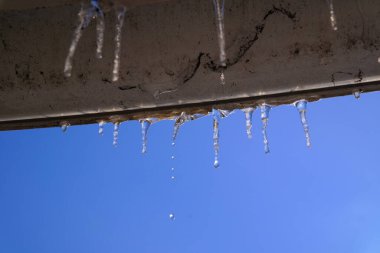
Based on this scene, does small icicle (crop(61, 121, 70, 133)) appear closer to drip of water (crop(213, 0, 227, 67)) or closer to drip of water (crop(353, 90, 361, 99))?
drip of water (crop(213, 0, 227, 67))

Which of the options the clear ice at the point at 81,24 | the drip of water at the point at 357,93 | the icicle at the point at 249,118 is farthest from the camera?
the icicle at the point at 249,118

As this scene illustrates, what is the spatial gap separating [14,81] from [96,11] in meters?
0.46

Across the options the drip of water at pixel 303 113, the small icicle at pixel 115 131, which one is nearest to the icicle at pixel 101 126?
the small icicle at pixel 115 131

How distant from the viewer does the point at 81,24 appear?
1.67m

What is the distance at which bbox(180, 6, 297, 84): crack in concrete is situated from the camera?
5.41 ft

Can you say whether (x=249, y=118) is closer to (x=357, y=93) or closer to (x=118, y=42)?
(x=357, y=93)

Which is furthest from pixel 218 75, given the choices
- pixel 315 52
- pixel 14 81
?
pixel 14 81

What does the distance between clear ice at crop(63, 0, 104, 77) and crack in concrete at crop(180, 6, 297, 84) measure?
40 centimetres

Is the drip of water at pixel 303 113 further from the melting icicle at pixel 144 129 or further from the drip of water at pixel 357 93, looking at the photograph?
→ the melting icicle at pixel 144 129

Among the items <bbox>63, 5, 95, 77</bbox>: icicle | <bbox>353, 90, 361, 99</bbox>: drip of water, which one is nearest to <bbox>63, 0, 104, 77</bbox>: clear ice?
<bbox>63, 5, 95, 77</bbox>: icicle

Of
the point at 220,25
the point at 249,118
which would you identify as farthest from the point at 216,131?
the point at 220,25

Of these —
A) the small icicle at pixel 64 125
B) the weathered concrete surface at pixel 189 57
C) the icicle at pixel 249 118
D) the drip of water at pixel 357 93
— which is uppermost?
the weathered concrete surface at pixel 189 57

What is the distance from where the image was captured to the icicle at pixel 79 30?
162cm

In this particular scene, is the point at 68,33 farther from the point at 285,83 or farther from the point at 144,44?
the point at 285,83
